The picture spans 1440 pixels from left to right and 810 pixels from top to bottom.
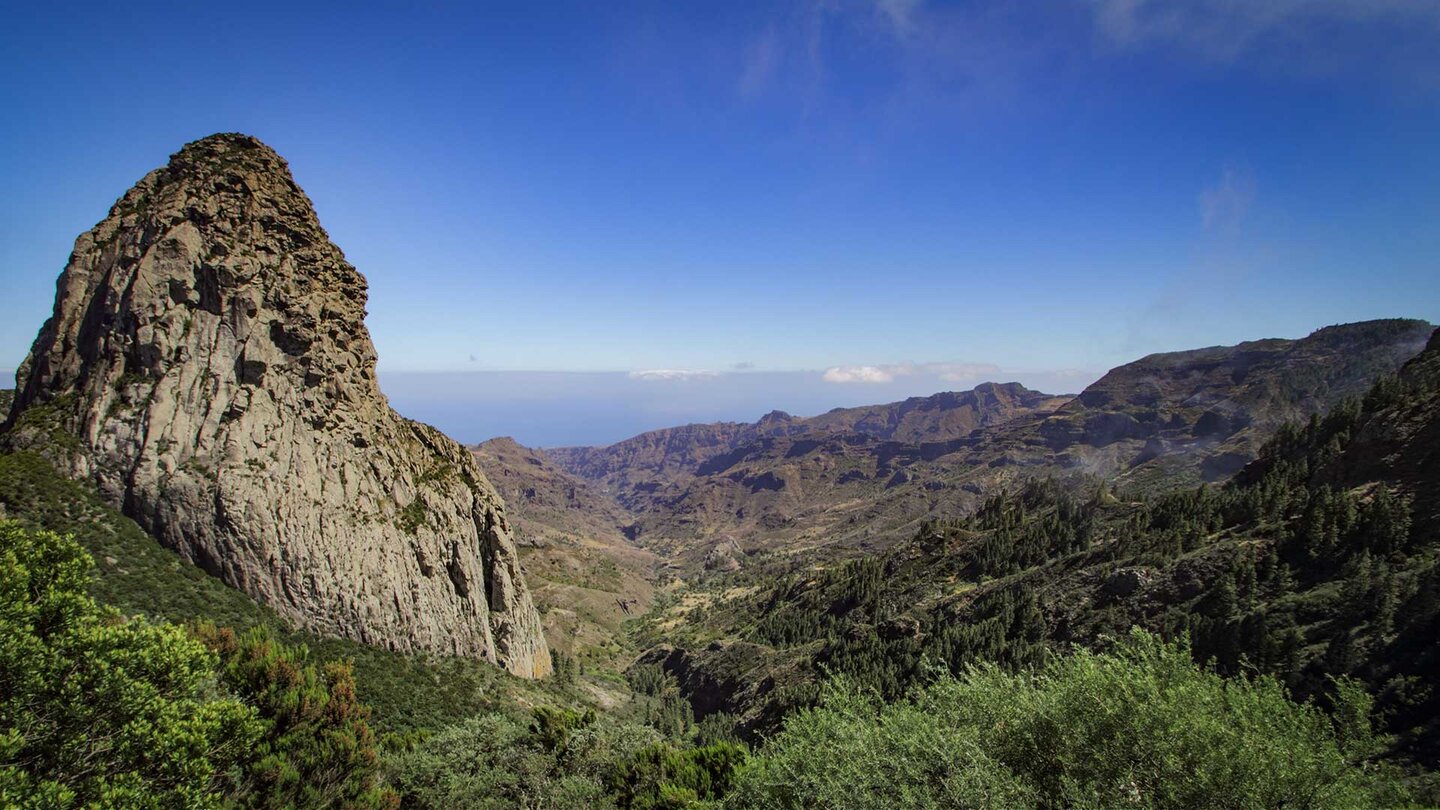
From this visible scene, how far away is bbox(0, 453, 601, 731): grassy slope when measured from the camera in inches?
1807

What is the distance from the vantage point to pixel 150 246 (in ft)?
197

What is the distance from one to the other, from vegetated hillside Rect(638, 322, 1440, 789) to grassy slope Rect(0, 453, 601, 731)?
4896cm

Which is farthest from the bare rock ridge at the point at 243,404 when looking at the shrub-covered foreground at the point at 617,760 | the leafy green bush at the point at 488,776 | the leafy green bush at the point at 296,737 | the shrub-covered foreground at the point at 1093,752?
the shrub-covered foreground at the point at 1093,752

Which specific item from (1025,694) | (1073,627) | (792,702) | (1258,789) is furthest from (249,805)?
(1073,627)

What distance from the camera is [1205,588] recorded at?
6775 centimetres

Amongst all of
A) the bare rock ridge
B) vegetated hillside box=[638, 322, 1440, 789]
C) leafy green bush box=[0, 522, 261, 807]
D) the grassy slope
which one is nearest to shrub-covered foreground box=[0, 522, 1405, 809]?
leafy green bush box=[0, 522, 261, 807]

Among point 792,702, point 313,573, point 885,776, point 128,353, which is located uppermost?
point 128,353

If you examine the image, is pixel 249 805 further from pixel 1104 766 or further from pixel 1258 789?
pixel 1258 789

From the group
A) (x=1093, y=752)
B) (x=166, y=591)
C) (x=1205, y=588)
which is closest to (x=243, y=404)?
(x=166, y=591)

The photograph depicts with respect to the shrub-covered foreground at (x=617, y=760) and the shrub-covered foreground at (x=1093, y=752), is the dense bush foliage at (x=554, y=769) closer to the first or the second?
the shrub-covered foreground at (x=617, y=760)

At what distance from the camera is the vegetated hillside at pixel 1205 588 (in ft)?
145

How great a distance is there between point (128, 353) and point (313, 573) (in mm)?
30117

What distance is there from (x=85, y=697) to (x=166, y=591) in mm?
49376

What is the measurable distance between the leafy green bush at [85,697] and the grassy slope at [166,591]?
3312 centimetres
